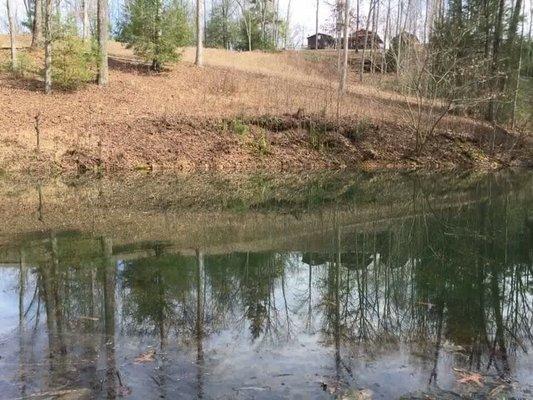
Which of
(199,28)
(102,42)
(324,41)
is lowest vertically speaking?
(102,42)

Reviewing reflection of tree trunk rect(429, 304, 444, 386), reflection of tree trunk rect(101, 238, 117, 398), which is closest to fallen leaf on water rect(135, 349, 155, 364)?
reflection of tree trunk rect(101, 238, 117, 398)

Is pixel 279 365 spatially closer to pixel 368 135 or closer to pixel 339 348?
pixel 339 348

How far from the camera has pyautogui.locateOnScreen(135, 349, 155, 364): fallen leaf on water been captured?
5246mm

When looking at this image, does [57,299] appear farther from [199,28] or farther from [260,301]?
[199,28]

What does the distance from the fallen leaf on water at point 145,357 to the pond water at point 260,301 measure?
0.02m

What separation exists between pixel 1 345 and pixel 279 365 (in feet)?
9.63

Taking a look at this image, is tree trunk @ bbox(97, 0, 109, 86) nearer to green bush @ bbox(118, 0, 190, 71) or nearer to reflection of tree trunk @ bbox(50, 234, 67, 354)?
green bush @ bbox(118, 0, 190, 71)

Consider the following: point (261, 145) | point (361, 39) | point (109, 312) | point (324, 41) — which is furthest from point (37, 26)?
point (324, 41)

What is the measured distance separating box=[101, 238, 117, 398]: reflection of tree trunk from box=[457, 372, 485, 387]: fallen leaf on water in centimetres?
324

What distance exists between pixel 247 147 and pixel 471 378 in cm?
1946

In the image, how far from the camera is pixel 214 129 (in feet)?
78.2

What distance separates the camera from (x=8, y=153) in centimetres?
1894

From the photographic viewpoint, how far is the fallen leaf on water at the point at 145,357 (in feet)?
17.2

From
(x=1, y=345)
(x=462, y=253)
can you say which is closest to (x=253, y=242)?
(x=462, y=253)
